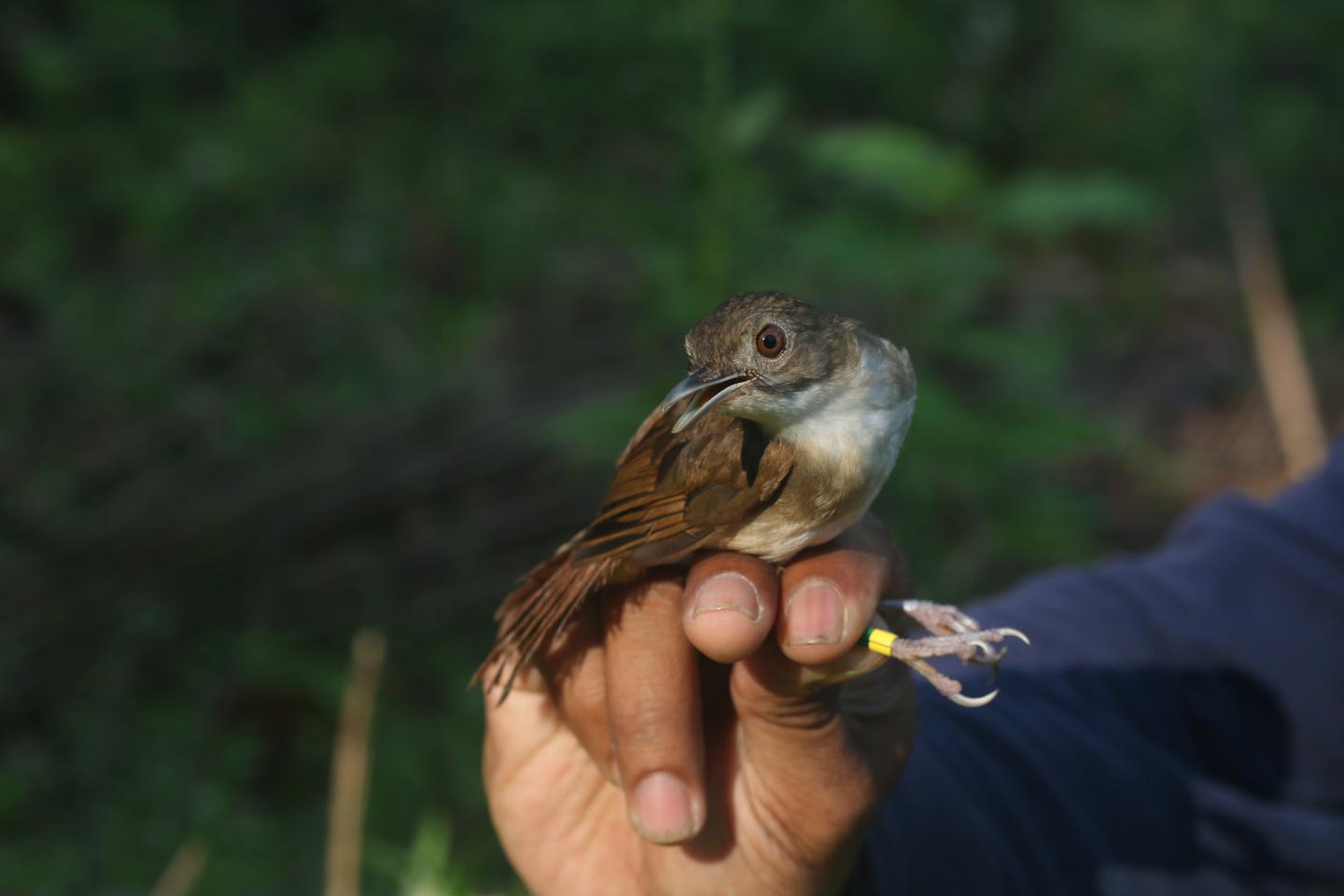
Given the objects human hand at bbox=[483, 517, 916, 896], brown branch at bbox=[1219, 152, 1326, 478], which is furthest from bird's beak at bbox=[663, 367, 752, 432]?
brown branch at bbox=[1219, 152, 1326, 478]

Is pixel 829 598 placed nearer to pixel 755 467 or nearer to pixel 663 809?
pixel 755 467

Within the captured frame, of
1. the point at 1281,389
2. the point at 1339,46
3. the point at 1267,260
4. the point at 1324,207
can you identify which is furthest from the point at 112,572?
the point at 1339,46

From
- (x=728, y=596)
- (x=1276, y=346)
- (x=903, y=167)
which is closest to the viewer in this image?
(x=728, y=596)

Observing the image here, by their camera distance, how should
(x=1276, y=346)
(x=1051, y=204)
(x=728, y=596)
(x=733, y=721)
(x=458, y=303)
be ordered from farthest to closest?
(x=458, y=303) → (x=1276, y=346) → (x=1051, y=204) → (x=733, y=721) → (x=728, y=596)

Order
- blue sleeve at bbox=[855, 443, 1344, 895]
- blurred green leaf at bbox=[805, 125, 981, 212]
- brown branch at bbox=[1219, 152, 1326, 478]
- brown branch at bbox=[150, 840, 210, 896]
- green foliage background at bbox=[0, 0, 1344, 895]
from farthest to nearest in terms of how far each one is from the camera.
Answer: brown branch at bbox=[1219, 152, 1326, 478] → blurred green leaf at bbox=[805, 125, 981, 212] → green foliage background at bbox=[0, 0, 1344, 895] → brown branch at bbox=[150, 840, 210, 896] → blue sleeve at bbox=[855, 443, 1344, 895]

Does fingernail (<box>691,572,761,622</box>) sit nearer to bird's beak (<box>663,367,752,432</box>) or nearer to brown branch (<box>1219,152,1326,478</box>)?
bird's beak (<box>663,367,752,432</box>)

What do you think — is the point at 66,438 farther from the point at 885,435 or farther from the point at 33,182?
the point at 885,435

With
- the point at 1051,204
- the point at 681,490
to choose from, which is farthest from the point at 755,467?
the point at 1051,204
